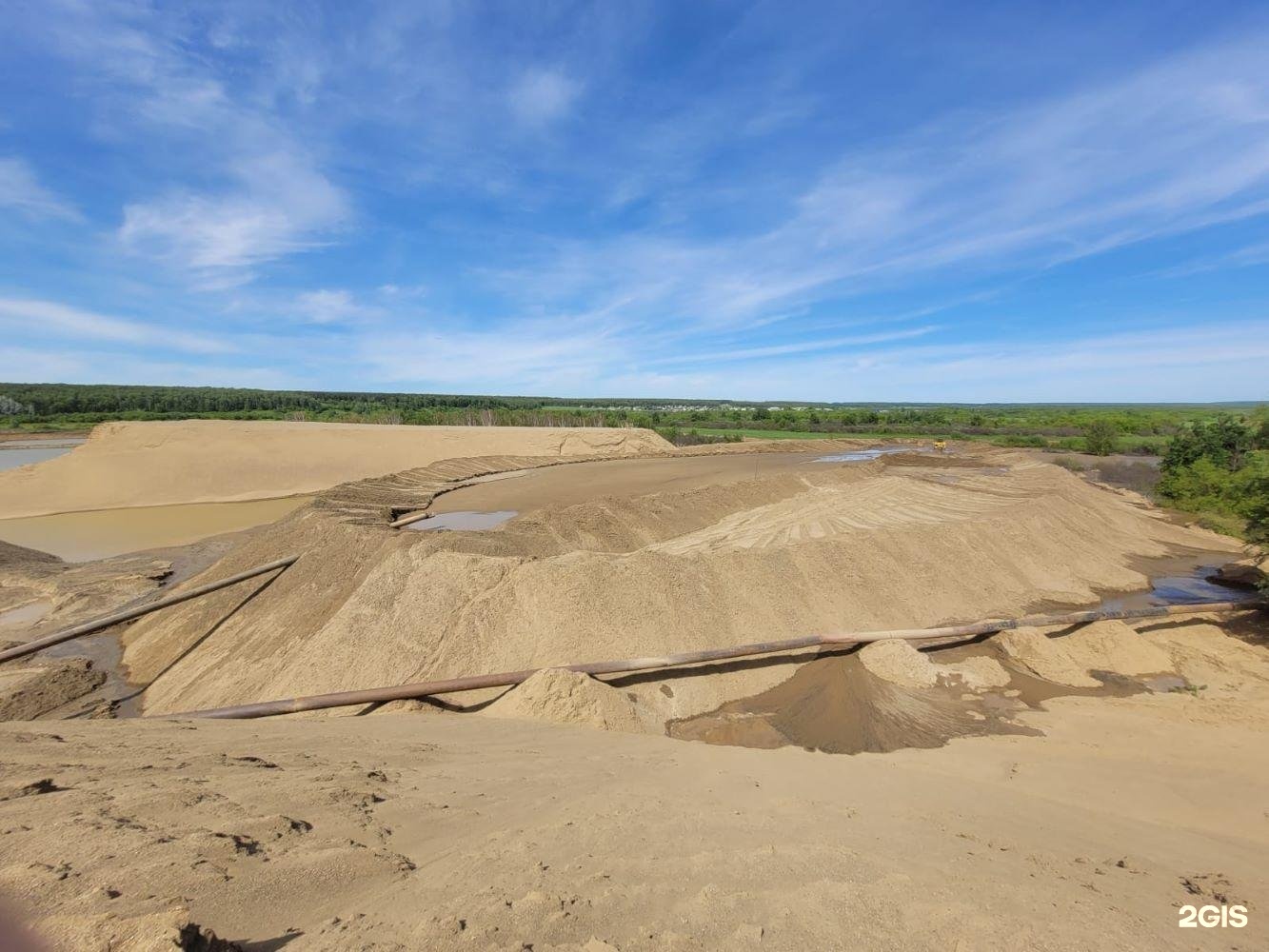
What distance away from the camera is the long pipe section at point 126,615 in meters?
9.88

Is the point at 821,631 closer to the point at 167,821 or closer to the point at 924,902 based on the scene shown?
the point at 924,902

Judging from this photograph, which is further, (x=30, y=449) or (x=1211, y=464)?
(x=30, y=449)

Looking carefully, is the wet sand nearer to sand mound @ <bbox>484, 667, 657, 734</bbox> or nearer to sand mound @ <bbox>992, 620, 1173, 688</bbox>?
sand mound @ <bbox>992, 620, 1173, 688</bbox>

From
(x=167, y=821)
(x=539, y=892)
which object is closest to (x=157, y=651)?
(x=167, y=821)

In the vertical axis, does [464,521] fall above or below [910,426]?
below

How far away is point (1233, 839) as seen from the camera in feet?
17.2

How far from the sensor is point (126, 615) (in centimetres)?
1080

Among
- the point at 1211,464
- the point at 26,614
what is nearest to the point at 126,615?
the point at 26,614

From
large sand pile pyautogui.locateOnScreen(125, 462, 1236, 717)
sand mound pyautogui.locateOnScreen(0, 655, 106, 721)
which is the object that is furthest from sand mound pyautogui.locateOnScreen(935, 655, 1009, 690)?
sand mound pyautogui.locateOnScreen(0, 655, 106, 721)

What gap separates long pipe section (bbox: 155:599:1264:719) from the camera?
24.0 ft

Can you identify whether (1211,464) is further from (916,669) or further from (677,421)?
(677,421)

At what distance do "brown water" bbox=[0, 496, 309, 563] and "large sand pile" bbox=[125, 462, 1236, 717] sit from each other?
459 inches

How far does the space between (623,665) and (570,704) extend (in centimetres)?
113

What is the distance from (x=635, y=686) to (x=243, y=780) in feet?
18.2
